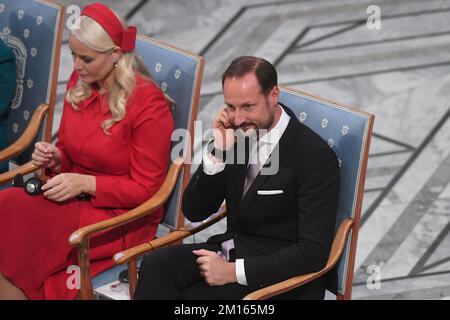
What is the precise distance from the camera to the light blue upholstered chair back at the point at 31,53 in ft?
13.7

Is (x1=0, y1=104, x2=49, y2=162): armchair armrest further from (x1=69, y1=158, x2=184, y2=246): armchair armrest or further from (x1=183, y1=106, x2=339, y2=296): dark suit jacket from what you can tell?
(x1=183, y1=106, x2=339, y2=296): dark suit jacket

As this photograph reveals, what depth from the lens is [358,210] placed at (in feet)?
11.4

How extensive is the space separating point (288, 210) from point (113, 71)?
878 millimetres

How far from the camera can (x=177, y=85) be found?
151 inches

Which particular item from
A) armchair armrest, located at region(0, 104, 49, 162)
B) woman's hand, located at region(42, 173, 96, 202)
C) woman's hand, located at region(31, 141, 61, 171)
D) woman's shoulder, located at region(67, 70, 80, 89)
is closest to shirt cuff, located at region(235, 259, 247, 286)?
woman's hand, located at region(42, 173, 96, 202)

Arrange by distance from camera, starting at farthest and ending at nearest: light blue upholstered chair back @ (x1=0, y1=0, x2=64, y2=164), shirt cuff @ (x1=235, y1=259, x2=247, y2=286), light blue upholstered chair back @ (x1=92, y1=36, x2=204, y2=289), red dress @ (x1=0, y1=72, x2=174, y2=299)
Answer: light blue upholstered chair back @ (x1=0, y1=0, x2=64, y2=164) < light blue upholstered chair back @ (x1=92, y1=36, x2=204, y2=289) < red dress @ (x1=0, y1=72, x2=174, y2=299) < shirt cuff @ (x1=235, y1=259, x2=247, y2=286)

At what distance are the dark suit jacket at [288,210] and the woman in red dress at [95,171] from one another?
0.34 m

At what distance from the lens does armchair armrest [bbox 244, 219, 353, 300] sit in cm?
324

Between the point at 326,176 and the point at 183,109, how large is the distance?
727 mm

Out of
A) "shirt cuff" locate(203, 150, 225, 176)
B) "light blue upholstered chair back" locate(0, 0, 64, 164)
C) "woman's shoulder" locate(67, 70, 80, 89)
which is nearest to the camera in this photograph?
"shirt cuff" locate(203, 150, 225, 176)

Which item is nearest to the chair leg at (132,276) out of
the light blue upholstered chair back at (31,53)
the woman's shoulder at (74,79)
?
the woman's shoulder at (74,79)

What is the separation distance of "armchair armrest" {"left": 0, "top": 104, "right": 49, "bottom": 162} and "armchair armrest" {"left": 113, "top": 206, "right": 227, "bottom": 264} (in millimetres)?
839

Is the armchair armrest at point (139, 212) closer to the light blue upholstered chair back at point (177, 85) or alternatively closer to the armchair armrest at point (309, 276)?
the light blue upholstered chair back at point (177, 85)

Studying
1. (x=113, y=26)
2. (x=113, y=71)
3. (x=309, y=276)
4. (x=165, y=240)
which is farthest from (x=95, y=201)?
(x=309, y=276)
